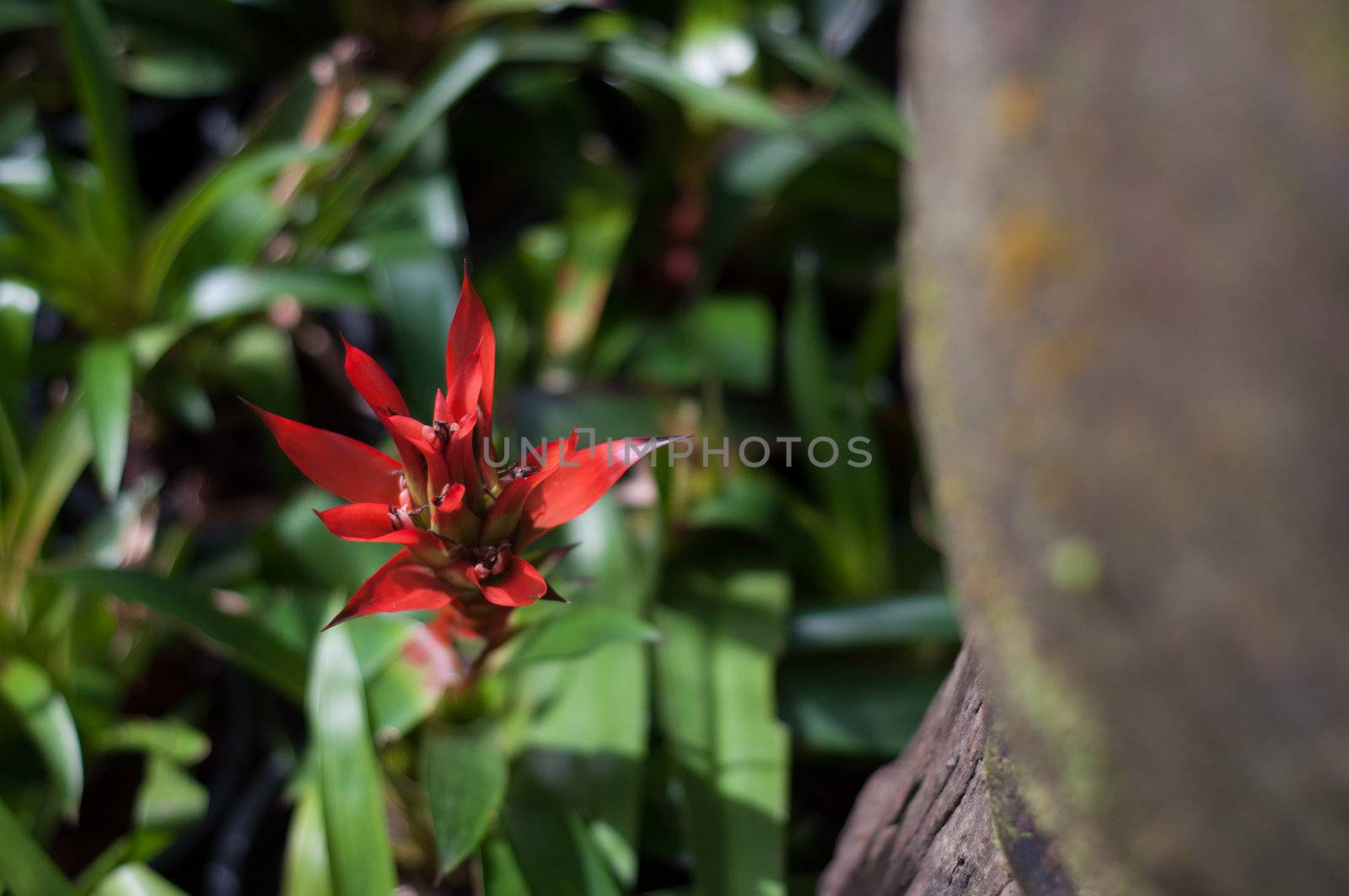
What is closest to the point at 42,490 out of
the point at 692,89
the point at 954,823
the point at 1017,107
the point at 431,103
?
the point at 431,103

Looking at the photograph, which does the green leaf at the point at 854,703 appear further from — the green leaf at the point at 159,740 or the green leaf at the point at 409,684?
the green leaf at the point at 159,740

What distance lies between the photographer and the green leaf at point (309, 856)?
845 millimetres

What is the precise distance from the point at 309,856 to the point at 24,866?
0.72 feet

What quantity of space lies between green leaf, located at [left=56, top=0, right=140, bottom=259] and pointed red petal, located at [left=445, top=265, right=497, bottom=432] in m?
0.82

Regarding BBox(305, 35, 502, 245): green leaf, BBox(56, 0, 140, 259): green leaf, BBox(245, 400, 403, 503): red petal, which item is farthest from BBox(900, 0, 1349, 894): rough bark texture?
BBox(56, 0, 140, 259): green leaf

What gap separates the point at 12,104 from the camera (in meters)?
1.36

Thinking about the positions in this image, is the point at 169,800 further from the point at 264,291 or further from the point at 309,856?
the point at 264,291

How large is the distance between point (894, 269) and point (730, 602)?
0.61m

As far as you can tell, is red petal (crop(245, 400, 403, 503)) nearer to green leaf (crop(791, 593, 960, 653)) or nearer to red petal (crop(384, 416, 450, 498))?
red petal (crop(384, 416, 450, 498))

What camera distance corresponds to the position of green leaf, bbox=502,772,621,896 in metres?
0.75

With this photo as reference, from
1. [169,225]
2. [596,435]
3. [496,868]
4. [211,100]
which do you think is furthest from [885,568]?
[211,100]

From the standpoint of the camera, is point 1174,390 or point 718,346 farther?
point 718,346

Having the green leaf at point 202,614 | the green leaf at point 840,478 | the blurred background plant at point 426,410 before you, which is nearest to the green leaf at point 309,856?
the blurred background plant at point 426,410

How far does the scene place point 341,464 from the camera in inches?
22.4
